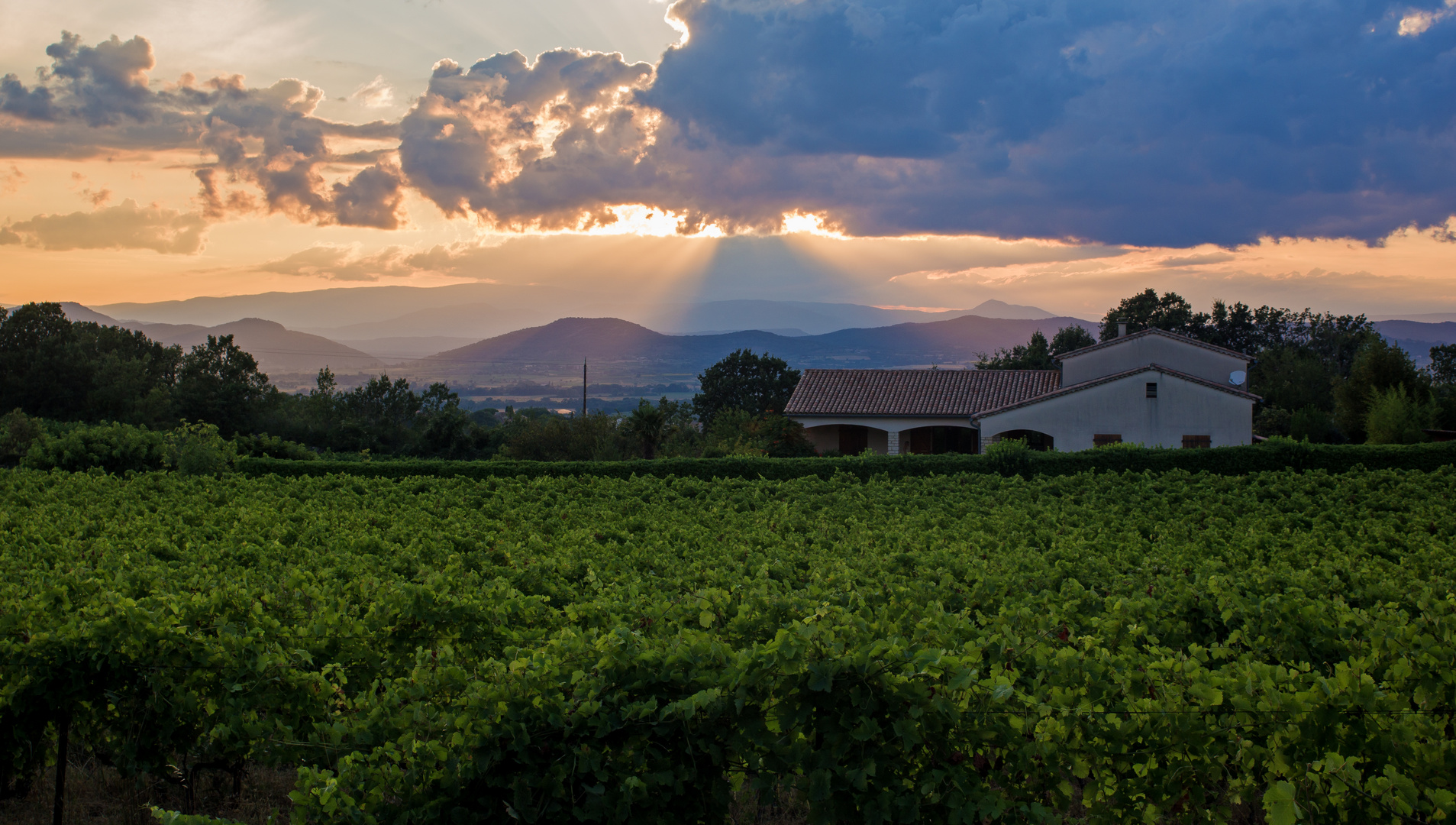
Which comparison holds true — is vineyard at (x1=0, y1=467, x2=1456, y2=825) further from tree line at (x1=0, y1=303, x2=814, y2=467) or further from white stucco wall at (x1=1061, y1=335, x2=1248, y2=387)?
white stucco wall at (x1=1061, y1=335, x2=1248, y2=387)

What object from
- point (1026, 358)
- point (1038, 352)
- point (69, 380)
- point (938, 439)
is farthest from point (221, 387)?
point (1038, 352)

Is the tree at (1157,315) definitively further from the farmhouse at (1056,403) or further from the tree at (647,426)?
the tree at (647,426)

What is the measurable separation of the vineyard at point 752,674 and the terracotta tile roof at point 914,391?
32.9m

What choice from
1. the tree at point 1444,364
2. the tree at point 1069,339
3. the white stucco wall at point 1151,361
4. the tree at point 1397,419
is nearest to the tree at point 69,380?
the white stucco wall at point 1151,361

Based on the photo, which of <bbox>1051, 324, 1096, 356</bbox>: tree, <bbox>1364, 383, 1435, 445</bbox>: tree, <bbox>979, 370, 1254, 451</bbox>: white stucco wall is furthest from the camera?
<bbox>1051, 324, 1096, 356</bbox>: tree

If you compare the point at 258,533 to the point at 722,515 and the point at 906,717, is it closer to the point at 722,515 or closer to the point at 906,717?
the point at 722,515

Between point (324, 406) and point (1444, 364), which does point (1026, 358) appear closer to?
point (1444, 364)

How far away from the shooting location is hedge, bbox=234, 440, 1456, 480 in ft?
76.8

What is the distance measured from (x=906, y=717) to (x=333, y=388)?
84.9 m

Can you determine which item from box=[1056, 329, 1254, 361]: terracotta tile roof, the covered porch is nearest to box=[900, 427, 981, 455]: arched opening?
the covered porch

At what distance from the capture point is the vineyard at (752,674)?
11.9 feet

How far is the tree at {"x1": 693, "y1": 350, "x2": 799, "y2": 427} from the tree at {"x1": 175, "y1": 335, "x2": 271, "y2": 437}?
3536 centimetres

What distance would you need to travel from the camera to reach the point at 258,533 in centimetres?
1015

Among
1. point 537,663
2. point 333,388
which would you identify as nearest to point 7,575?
point 537,663
